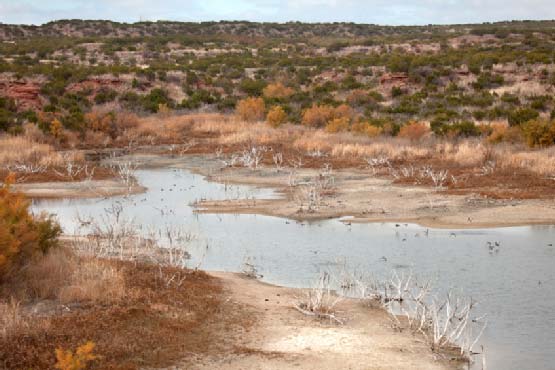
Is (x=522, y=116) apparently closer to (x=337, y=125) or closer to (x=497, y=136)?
(x=497, y=136)

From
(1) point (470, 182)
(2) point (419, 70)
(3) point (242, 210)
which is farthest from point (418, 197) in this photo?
(2) point (419, 70)

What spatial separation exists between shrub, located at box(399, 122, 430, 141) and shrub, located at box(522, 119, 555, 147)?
222 inches

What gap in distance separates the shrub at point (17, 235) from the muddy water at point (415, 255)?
3.77 metres

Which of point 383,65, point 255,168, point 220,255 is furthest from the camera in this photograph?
point 383,65

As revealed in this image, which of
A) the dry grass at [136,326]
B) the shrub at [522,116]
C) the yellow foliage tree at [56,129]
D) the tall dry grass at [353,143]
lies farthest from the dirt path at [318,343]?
the yellow foliage tree at [56,129]

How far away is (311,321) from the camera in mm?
12195

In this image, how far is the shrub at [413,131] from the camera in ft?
113

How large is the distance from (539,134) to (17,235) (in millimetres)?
21775

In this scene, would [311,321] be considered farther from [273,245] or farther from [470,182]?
[470,182]

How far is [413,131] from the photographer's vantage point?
113 feet

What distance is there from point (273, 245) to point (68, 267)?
20.3 feet

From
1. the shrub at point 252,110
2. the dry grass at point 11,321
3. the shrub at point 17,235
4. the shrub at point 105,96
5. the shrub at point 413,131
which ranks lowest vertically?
the shrub at point 105,96

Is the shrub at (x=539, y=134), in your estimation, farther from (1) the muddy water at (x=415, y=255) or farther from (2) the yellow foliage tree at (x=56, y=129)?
(2) the yellow foliage tree at (x=56, y=129)

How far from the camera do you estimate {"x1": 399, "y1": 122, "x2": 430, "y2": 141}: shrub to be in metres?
34.4
